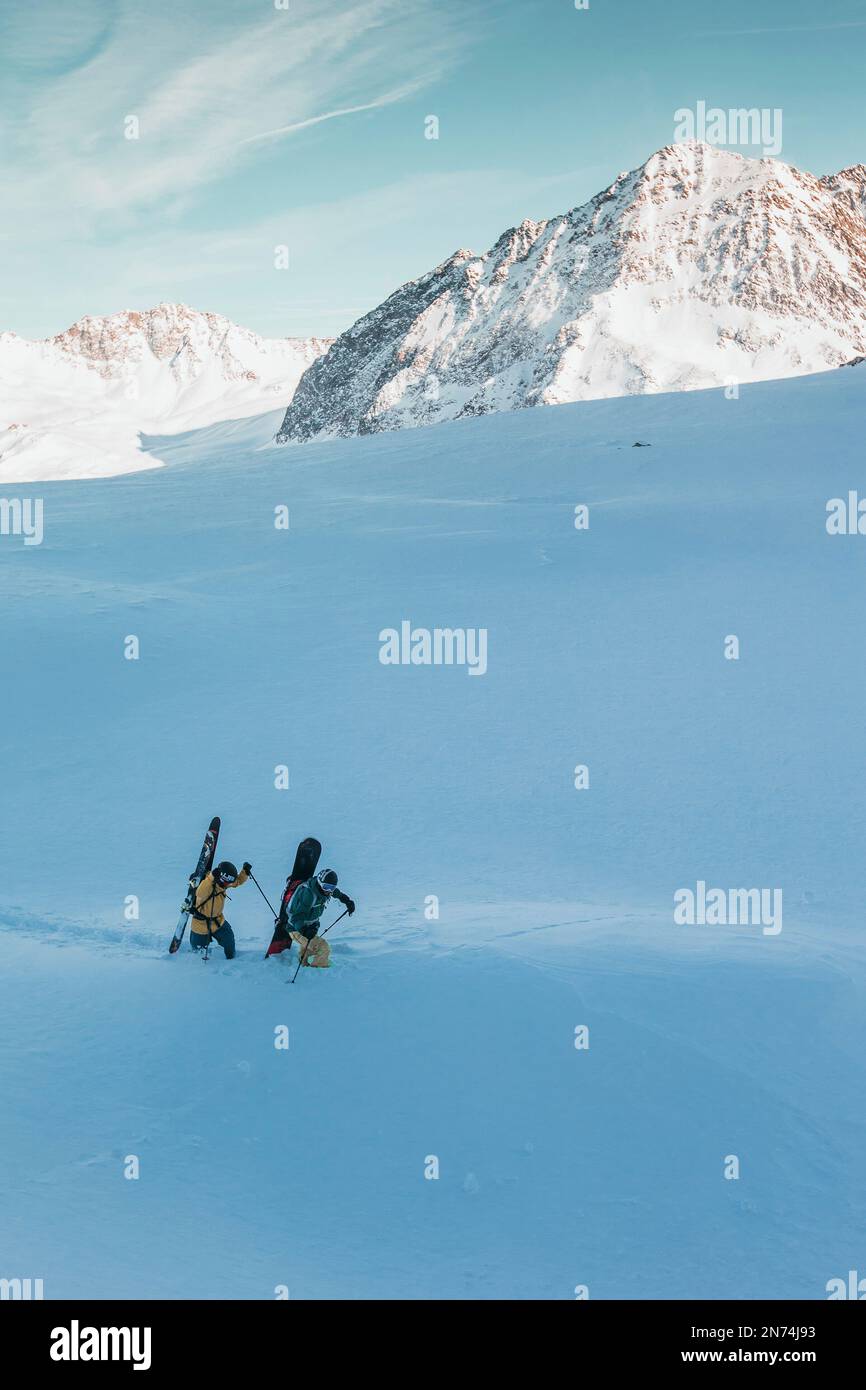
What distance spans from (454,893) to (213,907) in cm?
231

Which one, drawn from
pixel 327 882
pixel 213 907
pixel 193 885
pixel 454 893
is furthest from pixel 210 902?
pixel 454 893

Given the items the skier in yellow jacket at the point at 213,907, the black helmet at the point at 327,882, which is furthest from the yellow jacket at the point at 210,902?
the black helmet at the point at 327,882

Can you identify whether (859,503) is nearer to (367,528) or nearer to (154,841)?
(367,528)

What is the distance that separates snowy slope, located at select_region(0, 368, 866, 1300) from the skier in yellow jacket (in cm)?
29

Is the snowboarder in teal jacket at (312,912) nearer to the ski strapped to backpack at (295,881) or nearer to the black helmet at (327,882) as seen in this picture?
the black helmet at (327,882)

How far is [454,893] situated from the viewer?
879 centimetres

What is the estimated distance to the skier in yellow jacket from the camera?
730 centimetres

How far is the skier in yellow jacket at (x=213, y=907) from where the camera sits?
7301 mm

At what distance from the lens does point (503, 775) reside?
11.0 m

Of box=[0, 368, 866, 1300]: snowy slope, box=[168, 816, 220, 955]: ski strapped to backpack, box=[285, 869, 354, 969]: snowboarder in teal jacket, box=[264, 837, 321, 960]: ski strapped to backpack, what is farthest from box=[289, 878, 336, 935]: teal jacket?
box=[168, 816, 220, 955]: ski strapped to backpack

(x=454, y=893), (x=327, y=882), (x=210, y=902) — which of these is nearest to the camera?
(x=327, y=882)

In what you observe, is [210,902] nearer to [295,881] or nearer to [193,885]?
[193,885]
